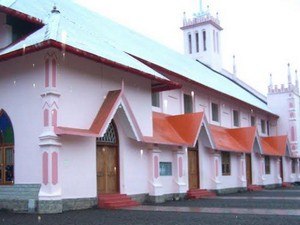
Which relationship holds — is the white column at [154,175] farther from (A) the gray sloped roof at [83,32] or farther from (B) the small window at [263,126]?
(B) the small window at [263,126]

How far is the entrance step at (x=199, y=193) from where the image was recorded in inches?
854

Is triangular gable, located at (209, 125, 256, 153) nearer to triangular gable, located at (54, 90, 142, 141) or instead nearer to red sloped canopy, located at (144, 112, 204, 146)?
red sloped canopy, located at (144, 112, 204, 146)

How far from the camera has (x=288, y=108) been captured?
40.1 m

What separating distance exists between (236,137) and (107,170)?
44.3ft

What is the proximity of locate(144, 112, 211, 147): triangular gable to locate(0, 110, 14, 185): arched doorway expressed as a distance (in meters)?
6.32

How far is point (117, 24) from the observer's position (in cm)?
2773

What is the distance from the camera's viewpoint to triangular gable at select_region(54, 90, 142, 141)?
15.0 meters

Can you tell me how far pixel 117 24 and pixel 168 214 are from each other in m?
16.2

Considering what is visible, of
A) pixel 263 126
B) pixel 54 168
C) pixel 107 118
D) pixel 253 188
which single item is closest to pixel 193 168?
pixel 253 188

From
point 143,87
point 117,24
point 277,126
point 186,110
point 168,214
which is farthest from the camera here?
point 277,126

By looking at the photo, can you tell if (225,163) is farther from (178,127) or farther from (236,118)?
(178,127)

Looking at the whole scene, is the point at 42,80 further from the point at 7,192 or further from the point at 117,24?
the point at 117,24

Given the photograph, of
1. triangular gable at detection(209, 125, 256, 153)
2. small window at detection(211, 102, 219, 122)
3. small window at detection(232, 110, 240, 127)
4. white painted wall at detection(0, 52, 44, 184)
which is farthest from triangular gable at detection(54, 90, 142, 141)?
small window at detection(232, 110, 240, 127)

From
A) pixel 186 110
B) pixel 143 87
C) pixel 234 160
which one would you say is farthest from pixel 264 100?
pixel 143 87
